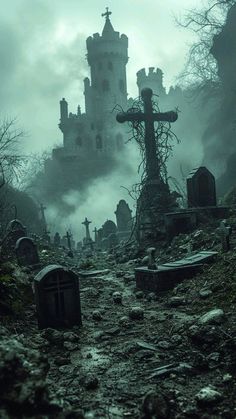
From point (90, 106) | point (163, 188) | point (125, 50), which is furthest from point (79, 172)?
point (163, 188)

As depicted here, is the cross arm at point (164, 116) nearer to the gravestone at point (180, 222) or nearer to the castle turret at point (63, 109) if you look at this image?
the gravestone at point (180, 222)

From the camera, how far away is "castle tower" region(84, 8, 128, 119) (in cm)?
6194

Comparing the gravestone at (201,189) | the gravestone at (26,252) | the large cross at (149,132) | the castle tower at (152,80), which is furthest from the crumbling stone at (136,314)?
the castle tower at (152,80)

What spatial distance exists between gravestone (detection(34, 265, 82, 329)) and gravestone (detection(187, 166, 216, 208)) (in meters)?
9.90

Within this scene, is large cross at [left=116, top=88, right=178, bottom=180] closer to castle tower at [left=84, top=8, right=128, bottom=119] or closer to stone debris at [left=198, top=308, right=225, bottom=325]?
stone debris at [left=198, top=308, right=225, bottom=325]

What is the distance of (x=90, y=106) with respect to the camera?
63688 millimetres

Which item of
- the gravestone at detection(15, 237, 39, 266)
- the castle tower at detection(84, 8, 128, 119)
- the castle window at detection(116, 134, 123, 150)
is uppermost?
the castle tower at detection(84, 8, 128, 119)

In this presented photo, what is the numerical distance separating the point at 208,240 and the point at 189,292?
3925 millimetres

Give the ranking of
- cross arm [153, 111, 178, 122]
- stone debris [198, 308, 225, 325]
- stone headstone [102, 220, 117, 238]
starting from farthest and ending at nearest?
stone headstone [102, 220, 117, 238] → cross arm [153, 111, 178, 122] → stone debris [198, 308, 225, 325]

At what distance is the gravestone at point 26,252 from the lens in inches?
552

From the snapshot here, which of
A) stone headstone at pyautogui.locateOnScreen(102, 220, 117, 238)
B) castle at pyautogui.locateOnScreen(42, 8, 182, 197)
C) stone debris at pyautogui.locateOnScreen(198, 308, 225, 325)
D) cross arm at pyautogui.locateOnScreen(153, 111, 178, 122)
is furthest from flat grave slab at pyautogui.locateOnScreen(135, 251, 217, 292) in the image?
castle at pyautogui.locateOnScreen(42, 8, 182, 197)

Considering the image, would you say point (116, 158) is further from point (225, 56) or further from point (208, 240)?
point (208, 240)

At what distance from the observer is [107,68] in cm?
6216

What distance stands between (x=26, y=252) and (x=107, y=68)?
53532 mm
